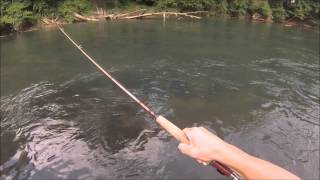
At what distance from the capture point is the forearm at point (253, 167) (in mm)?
1700

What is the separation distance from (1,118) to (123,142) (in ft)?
12.1

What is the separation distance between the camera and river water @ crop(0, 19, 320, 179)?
301 inches

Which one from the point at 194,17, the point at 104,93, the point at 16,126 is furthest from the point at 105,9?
the point at 16,126

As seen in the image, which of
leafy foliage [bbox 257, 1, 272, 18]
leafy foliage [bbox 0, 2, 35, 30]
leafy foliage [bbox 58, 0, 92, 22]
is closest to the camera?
leafy foliage [bbox 0, 2, 35, 30]

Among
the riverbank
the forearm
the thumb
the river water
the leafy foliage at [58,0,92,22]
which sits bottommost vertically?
the river water

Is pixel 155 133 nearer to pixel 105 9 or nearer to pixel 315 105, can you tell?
pixel 315 105

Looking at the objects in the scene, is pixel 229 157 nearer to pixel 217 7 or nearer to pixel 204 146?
pixel 204 146

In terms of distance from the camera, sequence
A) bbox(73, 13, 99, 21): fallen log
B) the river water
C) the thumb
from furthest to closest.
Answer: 1. bbox(73, 13, 99, 21): fallen log
2. the river water
3. the thumb

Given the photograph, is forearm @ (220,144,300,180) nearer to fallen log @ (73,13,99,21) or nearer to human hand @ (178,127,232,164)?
human hand @ (178,127,232,164)

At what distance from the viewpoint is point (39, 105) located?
10.7m

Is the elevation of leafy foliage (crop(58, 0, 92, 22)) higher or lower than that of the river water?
higher

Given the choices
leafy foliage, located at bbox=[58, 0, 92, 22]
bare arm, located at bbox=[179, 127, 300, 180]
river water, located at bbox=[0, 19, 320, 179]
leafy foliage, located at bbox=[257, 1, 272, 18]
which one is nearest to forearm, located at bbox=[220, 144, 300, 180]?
bare arm, located at bbox=[179, 127, 300, 180]

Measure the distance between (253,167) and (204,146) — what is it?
0.31 metres

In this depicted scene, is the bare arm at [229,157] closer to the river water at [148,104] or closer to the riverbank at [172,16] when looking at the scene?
the river water at [148,104]
